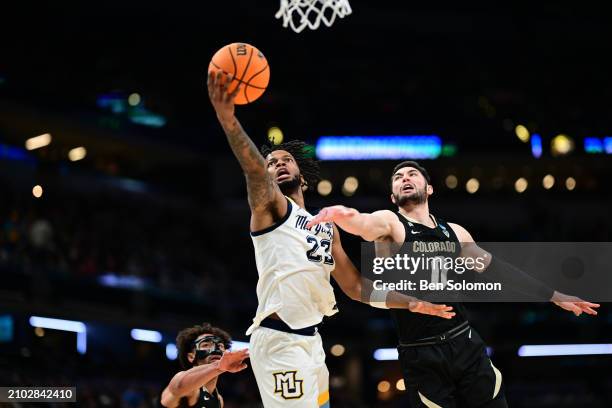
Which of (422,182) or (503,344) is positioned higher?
(503,344)

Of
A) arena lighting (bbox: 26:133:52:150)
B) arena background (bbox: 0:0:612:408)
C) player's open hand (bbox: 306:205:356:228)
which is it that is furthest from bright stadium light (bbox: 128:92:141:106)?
player's open hand (bbox: 306:205:356:228)

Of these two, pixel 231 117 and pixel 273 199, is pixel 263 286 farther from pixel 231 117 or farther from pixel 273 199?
pixel 231 117

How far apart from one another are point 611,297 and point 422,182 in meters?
15.8

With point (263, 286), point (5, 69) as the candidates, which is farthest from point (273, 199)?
point (5, 69)

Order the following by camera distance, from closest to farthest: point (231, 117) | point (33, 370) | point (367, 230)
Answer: point (231, 117), point (367, 230), point (33, 370)

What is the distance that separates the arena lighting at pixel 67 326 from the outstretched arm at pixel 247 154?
40.8 feet

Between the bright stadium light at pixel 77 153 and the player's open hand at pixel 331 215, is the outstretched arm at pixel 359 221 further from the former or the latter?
the bright stadium light at pixel 77 153

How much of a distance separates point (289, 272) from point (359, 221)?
641 mm

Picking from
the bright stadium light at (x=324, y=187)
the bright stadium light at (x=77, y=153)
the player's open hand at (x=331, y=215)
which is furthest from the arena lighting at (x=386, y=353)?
the player's open hand at (x=331, y=215)

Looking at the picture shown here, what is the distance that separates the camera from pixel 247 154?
6.36 meters

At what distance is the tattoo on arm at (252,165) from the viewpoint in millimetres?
6359

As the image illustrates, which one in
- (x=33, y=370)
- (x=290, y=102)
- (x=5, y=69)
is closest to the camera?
(x=33, y=370)

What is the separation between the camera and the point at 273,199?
6.56 m

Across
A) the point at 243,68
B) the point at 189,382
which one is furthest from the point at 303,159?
the point at 189,382
